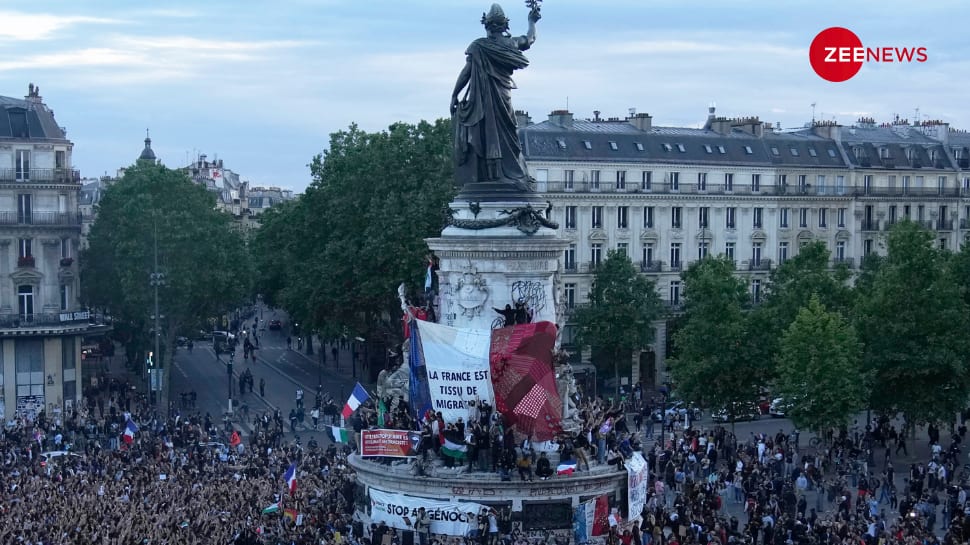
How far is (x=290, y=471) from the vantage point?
3953 centimetres

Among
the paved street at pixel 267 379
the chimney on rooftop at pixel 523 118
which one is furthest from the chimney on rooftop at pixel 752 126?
the paved street at pixel 267 379

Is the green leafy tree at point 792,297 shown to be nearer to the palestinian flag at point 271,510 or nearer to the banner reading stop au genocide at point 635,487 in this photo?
the banner reading stop au genocide at point 635,487

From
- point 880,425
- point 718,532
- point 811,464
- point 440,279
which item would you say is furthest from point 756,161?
point 718,532

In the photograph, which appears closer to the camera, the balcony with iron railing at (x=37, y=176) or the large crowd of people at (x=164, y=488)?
the large crowd of people at (x=164, y=488)

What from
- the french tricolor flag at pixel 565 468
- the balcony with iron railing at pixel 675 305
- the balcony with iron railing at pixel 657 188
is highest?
the balcony with iron railing at pixel 657 188

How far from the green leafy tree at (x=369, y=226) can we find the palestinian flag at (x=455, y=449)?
27330 millimetres

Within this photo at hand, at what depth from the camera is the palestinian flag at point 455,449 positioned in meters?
37.4

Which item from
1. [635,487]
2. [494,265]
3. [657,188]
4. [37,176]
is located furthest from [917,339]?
[37,176]

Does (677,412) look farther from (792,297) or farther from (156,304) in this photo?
(156,304)

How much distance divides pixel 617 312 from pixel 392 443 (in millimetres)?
34642

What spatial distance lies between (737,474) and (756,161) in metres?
40.3

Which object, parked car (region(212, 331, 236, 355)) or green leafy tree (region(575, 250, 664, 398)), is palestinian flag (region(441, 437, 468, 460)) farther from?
parked car (region(212, 331, 236, 355))

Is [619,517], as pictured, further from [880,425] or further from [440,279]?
[880,425]

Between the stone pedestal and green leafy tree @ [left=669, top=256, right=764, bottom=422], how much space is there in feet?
57.3
